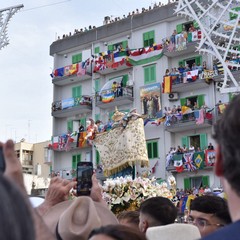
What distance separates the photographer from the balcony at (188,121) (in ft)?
87.6

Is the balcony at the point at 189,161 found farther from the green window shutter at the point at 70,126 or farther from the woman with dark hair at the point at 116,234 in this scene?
the woman with dark hair at the point at 116,234

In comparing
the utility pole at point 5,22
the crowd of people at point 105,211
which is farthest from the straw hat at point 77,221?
the utility pole at point 5,22

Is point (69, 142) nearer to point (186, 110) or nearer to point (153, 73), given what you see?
point (153, 73)

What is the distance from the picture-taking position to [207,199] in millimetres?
4391

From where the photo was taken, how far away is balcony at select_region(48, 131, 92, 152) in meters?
31.7

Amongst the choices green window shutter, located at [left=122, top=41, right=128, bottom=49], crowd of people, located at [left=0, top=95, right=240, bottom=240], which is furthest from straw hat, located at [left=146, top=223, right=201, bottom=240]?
green window shutter, located at [left=122, top=41, right=128, bottom=49]

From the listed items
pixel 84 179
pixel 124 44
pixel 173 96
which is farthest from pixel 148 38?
pixel 84 179

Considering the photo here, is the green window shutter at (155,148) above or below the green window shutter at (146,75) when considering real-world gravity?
below

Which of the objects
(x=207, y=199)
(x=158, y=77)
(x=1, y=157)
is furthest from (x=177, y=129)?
(x=1, y=157)

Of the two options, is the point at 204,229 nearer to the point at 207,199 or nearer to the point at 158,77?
the point at 207,199

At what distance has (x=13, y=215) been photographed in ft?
3.73

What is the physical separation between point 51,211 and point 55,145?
3028 cm

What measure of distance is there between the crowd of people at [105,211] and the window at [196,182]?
2231cm

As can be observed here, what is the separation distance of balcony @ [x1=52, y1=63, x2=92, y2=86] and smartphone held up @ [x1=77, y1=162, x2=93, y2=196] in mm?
28784
